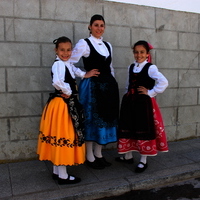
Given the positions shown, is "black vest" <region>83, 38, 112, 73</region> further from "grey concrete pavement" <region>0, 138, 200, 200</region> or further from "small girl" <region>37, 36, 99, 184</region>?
"grey concrete pavement" <region>0, 138, 200, 200</region>

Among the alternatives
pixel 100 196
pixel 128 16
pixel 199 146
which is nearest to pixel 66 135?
pixel 100 196

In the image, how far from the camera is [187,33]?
16.0 ft

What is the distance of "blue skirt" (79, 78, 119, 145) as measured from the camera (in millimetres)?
3209

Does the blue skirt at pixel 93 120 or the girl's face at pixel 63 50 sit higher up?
the girl's face at pixel 63 50

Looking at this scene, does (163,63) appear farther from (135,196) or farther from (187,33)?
(135,196)

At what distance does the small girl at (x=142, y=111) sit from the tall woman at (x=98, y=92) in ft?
0.58

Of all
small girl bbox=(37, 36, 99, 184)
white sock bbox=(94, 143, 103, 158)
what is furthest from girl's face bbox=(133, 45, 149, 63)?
white sock bbox=(94, 143, 103, 158)

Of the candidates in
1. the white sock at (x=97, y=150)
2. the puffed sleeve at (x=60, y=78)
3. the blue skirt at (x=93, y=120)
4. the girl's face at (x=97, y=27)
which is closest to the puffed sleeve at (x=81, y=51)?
the girl's face at (x=97, y=27)

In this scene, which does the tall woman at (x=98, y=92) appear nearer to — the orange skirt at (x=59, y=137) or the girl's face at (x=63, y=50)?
the girl's face at (x=63, y=50)

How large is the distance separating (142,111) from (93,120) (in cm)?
69

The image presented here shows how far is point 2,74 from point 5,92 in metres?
0.28

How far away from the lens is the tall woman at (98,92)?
3213 millimetres

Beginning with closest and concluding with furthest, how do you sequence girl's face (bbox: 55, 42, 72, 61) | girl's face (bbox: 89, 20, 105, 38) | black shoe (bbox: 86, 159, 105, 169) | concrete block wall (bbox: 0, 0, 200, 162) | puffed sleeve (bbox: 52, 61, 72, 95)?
puffed sleeve (bbox: 52, 61, 72, 95), girl's face (bbox: 55, 42, 72, 61), girl's face (bbox: 89, 20, 105, 38), black shoe (bbox: 86, 159, 105, 169), concrete block wall (bbox: 0, 0, 200, 162)

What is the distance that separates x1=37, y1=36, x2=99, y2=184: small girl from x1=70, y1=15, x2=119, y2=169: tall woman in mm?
289
